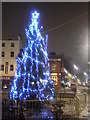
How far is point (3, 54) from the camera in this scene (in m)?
43.5

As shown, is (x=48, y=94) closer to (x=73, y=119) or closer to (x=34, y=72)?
(x=34, y=72)

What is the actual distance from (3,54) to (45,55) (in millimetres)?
25666

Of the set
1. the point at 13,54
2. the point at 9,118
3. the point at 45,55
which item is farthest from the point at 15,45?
the point at 9,118

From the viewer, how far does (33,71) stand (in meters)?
17.7

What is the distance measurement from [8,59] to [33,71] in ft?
86.0

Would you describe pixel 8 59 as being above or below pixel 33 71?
above

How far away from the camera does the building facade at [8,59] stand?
140 feet

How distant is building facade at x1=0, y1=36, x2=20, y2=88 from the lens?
1682 inches

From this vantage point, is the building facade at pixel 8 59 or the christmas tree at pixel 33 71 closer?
the christmas tree at pixel 33 71

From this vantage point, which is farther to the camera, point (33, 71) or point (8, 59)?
point (8, 59)

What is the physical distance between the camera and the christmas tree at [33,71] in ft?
56.2

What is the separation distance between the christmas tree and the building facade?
24.6m

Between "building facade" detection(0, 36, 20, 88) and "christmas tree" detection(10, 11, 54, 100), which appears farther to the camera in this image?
"building facade" detection(0, 36, 20, 88)

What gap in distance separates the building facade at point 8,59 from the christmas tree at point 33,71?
80.8 feet
